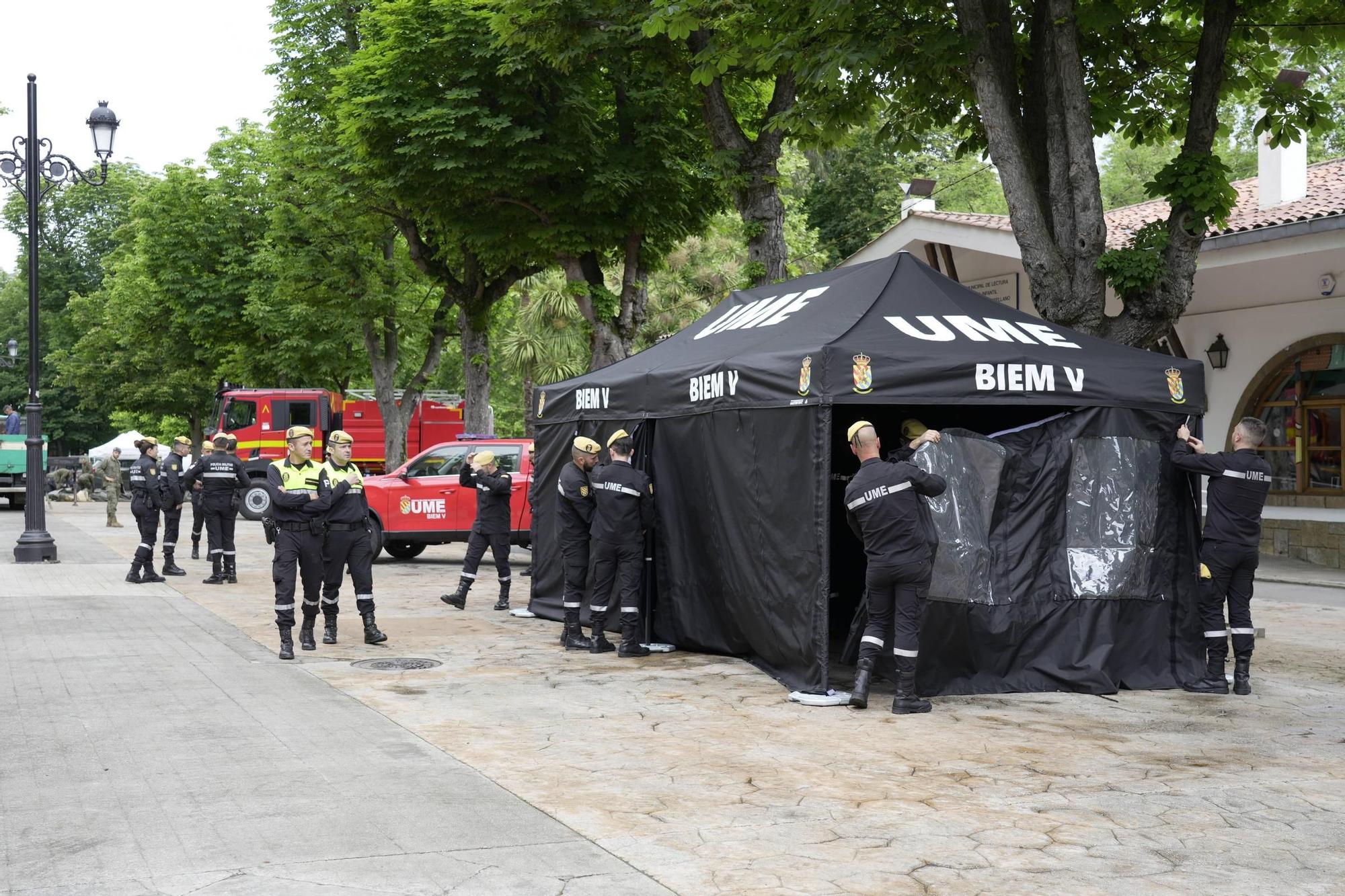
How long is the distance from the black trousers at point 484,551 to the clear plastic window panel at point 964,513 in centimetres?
611

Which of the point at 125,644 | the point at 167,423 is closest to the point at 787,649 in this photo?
the point at 125,644

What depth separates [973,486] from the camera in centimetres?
926

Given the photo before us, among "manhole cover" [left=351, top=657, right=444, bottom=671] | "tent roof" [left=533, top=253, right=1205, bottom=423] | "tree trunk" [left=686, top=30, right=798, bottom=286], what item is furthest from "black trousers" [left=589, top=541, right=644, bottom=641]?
"tree trunk" [left=686, top=30, right=798, bottom=286]

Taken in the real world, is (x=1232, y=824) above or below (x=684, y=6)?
below

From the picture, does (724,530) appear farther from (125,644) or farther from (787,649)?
(125,644)

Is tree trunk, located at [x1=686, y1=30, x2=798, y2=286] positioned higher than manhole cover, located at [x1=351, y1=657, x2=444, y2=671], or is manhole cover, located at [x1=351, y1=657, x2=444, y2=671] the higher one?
tree trunk, located at [x1=686, y1=30, x2=798, y2=286]

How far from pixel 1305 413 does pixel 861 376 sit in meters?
14.6

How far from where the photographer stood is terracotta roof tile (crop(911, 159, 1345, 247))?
61.3ft

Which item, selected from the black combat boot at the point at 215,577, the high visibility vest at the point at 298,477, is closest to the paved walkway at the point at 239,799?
the high visibility vest at the point at 298,477

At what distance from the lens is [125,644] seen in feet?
36.9

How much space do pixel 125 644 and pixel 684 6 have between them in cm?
806

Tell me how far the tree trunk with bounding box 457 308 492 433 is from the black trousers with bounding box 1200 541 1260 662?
66.3 ft

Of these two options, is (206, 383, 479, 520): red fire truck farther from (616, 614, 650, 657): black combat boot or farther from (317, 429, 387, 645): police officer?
(616, 614, 650, 657): black combat boot

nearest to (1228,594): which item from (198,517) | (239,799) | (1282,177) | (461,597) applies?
(239,799)
